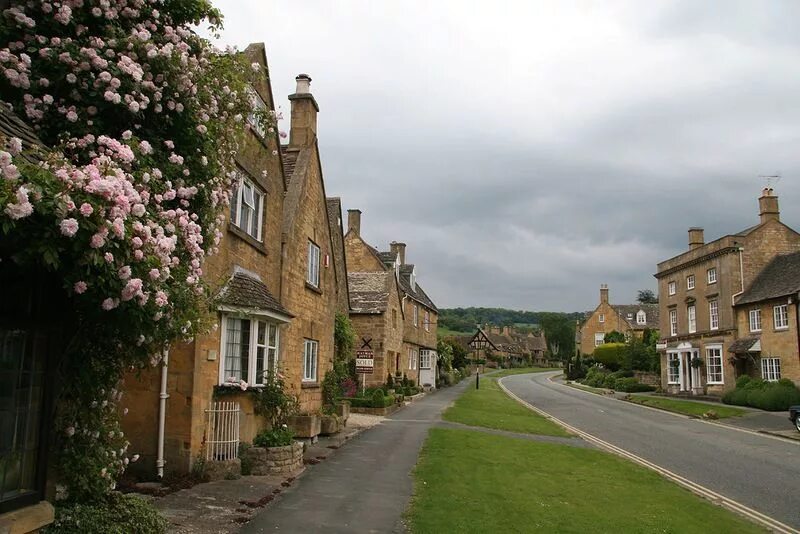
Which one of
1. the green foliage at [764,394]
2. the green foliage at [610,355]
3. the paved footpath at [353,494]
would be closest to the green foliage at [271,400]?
the paved footpath at [353,494]

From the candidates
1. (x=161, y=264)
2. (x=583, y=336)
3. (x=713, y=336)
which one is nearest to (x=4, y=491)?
(x=161, y=264)

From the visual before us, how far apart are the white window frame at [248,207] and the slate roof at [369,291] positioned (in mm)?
19088

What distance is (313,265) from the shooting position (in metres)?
20.6

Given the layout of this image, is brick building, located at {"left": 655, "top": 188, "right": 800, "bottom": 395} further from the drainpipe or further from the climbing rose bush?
the climbing rose bush

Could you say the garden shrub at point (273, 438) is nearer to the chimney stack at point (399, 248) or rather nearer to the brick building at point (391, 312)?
the brick building at point (391, 312)

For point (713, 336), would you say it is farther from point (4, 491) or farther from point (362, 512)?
point (4, 491)

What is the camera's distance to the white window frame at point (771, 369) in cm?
3566

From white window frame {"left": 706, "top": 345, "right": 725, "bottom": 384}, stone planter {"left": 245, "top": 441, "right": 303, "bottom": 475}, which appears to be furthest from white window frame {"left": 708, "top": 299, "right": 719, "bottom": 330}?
stone planter {"left": 245, "top": 441, "right": 303, "bottom": 475}

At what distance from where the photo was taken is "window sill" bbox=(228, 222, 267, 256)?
1380 cm

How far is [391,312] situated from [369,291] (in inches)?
71.0

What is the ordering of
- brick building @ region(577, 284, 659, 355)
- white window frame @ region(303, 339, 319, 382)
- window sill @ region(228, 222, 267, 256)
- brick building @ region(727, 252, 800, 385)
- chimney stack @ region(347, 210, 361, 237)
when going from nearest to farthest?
window sill @ region(228, 222, 267, 256), white window frame @ region(303, 339, 319, 382), brick building @ region(727, 252, 800, 385), chimney stack @ region(347, 210, 361, 237), brick building @ region(577, 284, 659, 355)

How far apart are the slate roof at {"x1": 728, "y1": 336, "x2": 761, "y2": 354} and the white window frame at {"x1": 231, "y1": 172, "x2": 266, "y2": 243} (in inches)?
1302

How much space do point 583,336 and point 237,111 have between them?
85.4m

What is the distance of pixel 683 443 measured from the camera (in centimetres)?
2148
